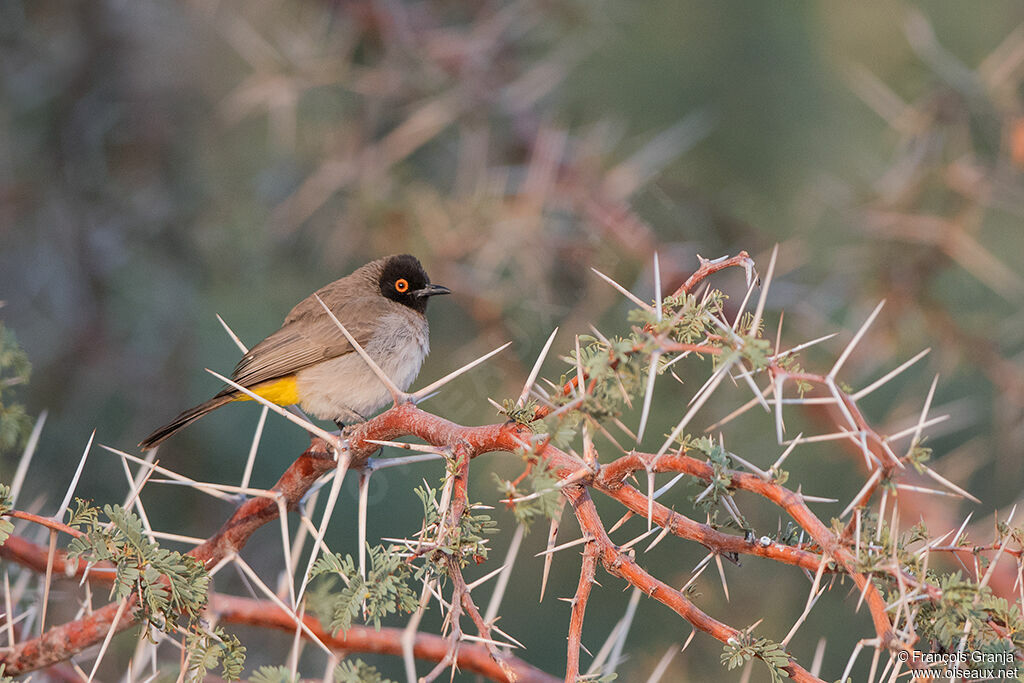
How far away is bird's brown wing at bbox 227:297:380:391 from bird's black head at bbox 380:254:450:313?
0.75 ft

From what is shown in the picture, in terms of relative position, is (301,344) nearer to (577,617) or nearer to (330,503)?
(330,503)

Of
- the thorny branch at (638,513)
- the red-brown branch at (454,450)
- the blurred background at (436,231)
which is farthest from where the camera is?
the blurred background at (436,231)

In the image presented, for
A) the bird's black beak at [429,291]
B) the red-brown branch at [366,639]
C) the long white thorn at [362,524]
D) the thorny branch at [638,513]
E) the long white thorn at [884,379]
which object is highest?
the long white thorn at [884,379]

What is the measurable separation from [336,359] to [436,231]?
1.18 metres

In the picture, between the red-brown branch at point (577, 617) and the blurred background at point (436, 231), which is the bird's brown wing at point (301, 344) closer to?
the blurred background at point (436, 231)

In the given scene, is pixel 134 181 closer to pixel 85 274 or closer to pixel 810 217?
pixel 85 274

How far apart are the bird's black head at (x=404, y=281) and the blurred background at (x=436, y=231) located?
1.14ft

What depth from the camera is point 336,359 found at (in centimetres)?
396


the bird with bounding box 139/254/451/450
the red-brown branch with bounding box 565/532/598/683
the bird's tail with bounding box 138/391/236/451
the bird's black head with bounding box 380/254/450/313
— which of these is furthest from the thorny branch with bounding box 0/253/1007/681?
the bird's black head with bounding box 380/254/450/313

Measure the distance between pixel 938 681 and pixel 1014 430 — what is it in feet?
9.92

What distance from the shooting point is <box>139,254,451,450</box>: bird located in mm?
3879

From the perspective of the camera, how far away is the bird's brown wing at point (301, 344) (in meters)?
3.85

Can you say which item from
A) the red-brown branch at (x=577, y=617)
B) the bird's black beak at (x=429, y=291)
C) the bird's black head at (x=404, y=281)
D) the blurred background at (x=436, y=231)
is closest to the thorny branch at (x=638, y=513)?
the red-brown branch at (x=577, y=617)

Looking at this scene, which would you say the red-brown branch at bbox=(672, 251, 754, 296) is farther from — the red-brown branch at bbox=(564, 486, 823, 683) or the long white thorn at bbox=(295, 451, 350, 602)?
the long white thorn at bbox=(295, 451, 350, 602)
